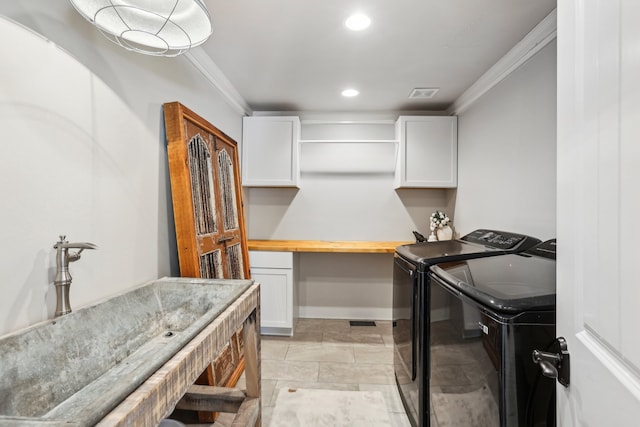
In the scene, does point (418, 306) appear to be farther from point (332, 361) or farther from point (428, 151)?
point (428, 151)

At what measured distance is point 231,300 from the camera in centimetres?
123

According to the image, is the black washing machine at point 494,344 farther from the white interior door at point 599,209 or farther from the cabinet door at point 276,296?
the cabinet door at point 276,296

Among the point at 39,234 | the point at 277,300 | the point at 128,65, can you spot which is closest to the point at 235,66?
the point at 128,65

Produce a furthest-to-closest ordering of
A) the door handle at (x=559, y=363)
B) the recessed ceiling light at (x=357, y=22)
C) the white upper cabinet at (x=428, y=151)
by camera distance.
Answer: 1. the white upper cabinet at (x=428, y=151)
2. the recessed ceiling light at (x=357, y=22)
3. the door handle at (x=559, y=363)

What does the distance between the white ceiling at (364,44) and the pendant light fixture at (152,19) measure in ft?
1.63

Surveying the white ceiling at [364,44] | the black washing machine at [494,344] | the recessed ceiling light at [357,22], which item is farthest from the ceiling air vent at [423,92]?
the black washing machine at [494,344]

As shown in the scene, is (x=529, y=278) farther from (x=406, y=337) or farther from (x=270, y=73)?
(x=270, y=73)

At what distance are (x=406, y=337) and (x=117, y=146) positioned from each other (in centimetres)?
189

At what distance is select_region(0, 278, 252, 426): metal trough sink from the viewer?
0.65 m

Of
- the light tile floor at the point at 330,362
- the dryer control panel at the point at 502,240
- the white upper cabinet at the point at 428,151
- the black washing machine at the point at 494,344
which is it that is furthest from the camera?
the white upper cabinet at the point at 428,151

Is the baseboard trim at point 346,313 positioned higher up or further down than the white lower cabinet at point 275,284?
further down

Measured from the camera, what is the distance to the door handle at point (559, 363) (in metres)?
0.58

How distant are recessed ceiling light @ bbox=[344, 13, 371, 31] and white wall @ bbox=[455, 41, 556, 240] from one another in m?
1.11

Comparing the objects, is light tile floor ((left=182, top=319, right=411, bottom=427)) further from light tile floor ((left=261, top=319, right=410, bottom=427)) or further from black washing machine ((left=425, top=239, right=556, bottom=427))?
black washing machine ((left=425, top=239, right=556, bottom=427))
